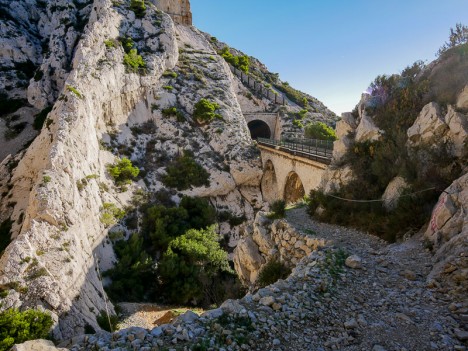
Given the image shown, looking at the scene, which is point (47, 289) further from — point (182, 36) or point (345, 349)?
point (182, 36)

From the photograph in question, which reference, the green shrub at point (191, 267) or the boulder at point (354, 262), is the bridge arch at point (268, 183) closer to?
the green shrub at point (191, 267)

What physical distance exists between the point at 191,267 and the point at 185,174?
1321 centimetres

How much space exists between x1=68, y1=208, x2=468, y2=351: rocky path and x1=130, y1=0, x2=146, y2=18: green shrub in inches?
2040

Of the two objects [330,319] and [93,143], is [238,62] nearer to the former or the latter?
[93,143]

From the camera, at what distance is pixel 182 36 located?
56062 mm

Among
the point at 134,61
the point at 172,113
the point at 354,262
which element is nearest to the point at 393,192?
the point at 354,262

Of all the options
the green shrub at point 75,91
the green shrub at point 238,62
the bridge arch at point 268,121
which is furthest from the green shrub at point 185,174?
the green shrub at point 238,62

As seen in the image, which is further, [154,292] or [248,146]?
[248,146]

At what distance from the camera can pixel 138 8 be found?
46.8 m

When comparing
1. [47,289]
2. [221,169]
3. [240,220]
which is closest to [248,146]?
[221,169]

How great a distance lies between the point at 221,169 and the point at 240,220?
23.3 ft

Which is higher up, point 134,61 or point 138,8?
point 138,8

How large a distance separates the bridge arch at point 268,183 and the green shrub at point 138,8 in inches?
1351

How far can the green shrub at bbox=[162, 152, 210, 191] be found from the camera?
31.5 m
